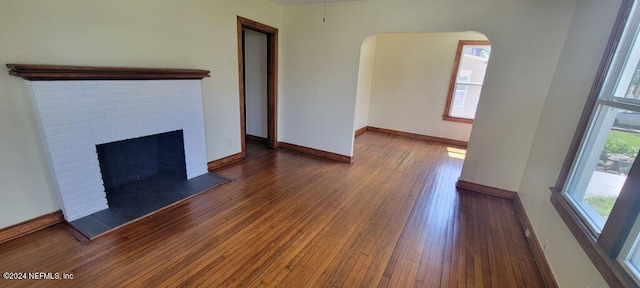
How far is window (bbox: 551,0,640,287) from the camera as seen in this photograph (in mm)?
1322

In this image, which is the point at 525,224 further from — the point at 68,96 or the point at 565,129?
the point at 68,96

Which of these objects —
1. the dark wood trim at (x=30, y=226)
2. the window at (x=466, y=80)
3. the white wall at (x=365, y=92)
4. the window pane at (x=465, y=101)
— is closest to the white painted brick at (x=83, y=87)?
the dark wood trim at (x=30, y=226)

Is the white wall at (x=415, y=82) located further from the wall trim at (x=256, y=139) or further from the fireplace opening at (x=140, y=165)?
the fireplace opening at (x=140, y=165)

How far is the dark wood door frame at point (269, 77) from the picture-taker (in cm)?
373

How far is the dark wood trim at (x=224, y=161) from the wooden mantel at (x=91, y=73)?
4.09ft

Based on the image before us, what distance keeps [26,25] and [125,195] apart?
1706 mm

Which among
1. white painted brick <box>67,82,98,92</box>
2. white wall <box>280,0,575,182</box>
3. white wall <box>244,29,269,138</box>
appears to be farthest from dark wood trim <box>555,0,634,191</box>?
white wall <box>244,29,269,138</box>

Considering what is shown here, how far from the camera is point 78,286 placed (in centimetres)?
172

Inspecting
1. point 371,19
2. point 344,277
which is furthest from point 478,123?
point 344,277

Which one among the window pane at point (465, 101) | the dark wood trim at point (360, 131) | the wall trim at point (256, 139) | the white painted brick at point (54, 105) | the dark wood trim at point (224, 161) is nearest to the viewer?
the white painted brick at point (54, 105)

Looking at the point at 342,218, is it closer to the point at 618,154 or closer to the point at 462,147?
the point at 618,154

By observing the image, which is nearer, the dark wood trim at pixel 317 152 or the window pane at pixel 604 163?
the window pane at pixel 604 163

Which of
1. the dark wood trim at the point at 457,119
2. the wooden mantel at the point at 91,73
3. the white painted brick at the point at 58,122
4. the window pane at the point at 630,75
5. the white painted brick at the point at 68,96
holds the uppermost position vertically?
the window pane at the point at 630,75

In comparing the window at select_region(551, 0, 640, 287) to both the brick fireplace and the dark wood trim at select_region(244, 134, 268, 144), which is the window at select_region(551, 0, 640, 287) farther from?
the dark wood trim at select_region(244, 134, 268, 144)
